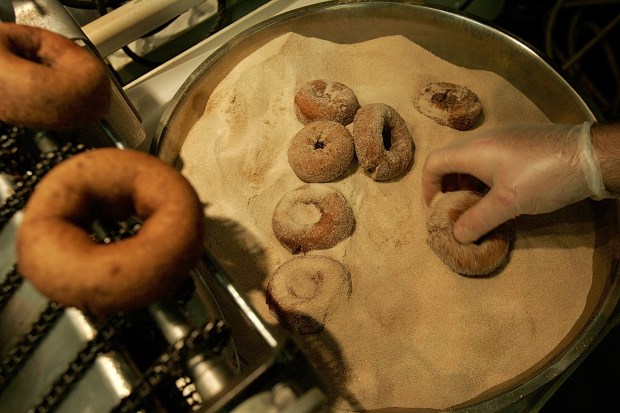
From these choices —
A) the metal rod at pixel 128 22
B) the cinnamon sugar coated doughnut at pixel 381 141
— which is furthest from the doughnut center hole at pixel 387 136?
the metal rod at pixel 128 22

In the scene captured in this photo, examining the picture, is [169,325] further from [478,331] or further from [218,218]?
[478,331]

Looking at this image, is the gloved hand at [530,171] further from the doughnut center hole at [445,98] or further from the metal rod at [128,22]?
the metal rod at [128,22]

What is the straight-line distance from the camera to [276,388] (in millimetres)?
433

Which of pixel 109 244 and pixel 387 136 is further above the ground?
pixel 109 244

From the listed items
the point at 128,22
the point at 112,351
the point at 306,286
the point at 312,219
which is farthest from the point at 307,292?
the point at 128,22

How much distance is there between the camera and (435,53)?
4.00ft

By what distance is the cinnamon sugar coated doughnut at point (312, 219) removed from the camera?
94 centimetres

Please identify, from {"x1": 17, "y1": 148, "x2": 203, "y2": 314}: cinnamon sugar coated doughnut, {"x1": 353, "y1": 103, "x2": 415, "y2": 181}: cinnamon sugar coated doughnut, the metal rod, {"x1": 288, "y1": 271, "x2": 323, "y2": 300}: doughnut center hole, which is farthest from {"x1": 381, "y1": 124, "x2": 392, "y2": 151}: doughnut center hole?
{"x1": 17, "y1": 148, "x2": 203, "y2": 314}: cinnamon sugar coated doughnut

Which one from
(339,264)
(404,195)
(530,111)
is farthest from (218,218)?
(530,111)

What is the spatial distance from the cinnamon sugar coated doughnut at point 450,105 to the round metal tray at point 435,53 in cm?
13

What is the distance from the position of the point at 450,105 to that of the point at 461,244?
0.38 metres

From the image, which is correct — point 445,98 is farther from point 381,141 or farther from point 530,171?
point 530,171

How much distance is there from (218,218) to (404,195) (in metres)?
0.44

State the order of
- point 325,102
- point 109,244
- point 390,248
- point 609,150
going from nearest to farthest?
point 109,244 → point 609,150 → point 390,248 → point 325,102
